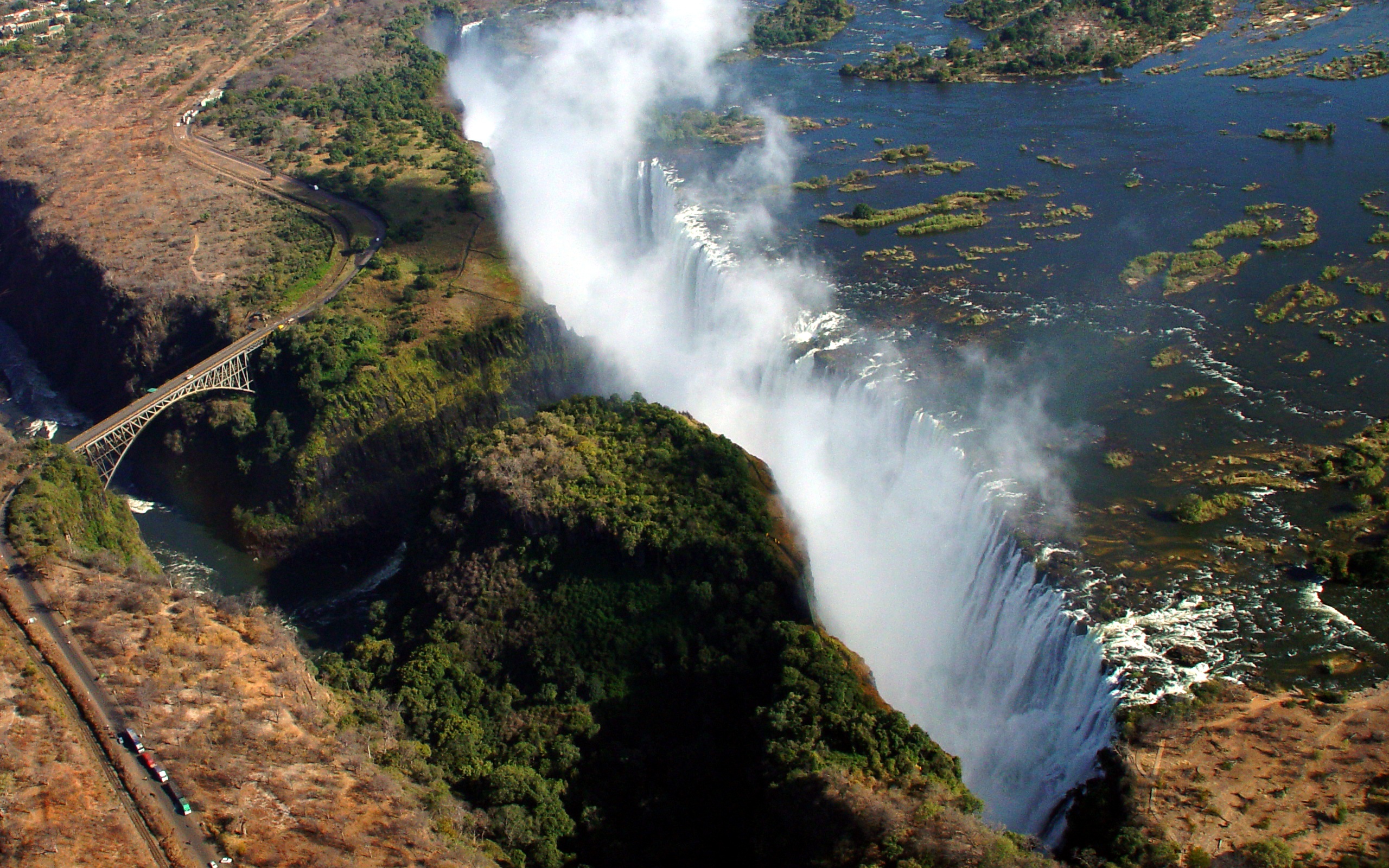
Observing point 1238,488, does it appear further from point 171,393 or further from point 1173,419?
point 171,393

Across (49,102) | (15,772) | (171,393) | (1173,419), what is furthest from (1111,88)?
(49,102)

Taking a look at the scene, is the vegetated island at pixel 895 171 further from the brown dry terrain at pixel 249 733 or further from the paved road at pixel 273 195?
the brown dry terrain at pixel 249 733

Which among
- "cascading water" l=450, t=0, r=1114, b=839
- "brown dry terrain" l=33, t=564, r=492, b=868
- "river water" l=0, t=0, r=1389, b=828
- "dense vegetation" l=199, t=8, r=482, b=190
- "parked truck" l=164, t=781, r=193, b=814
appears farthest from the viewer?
"dense vegetation" l=199, t=8, r=482, b=190

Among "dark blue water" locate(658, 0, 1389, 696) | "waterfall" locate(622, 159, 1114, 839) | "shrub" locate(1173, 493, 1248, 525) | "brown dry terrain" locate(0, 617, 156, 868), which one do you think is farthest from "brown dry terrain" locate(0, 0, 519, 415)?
"shrub" locate(1173, 493, 1248, 525)

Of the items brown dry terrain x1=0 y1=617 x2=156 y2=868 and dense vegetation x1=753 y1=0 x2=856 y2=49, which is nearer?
brown dry terrain x1=0 y1=617 x2=156 y2=868

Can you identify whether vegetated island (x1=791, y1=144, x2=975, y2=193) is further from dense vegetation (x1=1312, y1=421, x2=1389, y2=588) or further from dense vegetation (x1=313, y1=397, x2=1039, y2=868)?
dense vegetation (x1=1312, y1=421, x2=1389, y2=588)

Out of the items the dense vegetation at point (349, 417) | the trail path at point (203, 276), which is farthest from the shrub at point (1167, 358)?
the trail path at point (203, 276)
